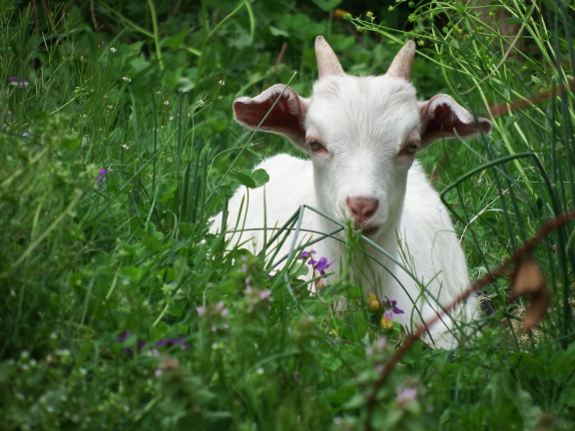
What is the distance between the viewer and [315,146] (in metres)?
3.00

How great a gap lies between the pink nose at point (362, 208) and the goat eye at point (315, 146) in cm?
40

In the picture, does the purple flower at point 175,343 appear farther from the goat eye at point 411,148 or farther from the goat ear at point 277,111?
the goat eye at point 411,148

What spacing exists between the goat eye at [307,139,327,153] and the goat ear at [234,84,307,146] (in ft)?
0.72

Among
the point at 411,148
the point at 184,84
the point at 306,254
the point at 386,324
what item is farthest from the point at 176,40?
the point at 386,324

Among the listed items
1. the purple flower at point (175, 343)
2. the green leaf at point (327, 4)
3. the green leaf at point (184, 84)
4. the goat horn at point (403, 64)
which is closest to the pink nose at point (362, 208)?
the goat horn at point (403, 64)

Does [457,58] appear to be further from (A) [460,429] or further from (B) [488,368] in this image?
(A) [460,429]

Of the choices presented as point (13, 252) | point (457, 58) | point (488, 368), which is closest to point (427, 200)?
point (457, 58)

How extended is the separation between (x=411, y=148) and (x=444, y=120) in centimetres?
30

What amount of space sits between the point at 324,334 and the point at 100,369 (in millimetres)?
725

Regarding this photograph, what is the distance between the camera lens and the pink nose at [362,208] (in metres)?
2.64

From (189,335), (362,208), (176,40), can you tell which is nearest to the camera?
(189,335)

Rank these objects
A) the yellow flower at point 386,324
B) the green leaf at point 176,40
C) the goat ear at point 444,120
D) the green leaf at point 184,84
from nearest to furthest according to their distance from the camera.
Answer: the yellow flower at point 386,324 → the goat ear at point 444,120 → the green leaf at point 184,84 → the green leaf at point 176,40

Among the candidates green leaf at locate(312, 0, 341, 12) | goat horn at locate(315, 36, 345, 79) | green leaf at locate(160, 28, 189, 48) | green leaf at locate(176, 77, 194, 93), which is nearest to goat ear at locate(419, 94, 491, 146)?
goat horn at locate(315, 36, 345, 79)

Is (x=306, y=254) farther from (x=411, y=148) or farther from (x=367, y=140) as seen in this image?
(x=411, y=148)
